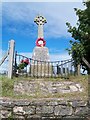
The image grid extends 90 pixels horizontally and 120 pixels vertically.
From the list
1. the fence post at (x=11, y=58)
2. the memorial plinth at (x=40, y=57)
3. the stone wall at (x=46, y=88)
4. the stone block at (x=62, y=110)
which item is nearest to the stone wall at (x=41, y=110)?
Answer: the stone block at (x=62, y=110)

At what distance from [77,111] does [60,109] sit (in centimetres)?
48

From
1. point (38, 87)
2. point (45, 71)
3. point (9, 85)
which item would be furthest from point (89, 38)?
point (9, 85)

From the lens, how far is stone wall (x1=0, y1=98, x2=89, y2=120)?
7.08 m

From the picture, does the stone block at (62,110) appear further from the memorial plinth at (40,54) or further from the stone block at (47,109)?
the memorial plinth at (40,54)

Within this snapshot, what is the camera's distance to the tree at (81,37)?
1119 cm

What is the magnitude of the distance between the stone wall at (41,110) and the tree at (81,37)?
13.6ft

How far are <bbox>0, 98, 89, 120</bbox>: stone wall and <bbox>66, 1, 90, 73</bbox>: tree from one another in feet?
13.6

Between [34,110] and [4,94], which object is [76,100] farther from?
[4,94]

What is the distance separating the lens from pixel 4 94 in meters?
7.98

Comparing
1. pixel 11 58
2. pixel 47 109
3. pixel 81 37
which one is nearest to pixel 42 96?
pixel 47 109

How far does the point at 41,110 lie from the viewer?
7.10 meters

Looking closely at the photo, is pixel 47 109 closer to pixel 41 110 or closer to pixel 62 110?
pixel 41 110

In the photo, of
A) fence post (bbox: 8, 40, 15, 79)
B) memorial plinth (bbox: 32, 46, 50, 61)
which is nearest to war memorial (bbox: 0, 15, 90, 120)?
fence post (bbox: 8, 40, 15, 79)

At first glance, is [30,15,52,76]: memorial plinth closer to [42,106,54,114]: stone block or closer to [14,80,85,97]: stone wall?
[14,80,85,97]: stone wall
